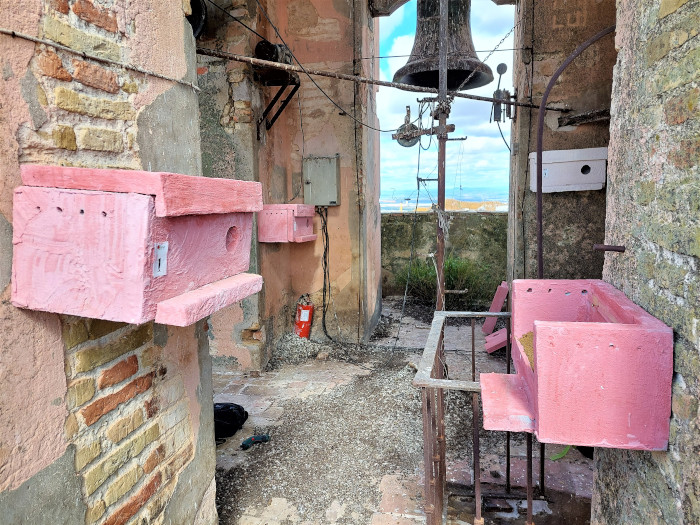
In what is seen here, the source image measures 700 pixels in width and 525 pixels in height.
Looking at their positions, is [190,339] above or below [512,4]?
below

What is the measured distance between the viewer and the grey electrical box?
5.21 m

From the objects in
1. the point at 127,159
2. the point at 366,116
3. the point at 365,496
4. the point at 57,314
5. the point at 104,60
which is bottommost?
the point at 365,496

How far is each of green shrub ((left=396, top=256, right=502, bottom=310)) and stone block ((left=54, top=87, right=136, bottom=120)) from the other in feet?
18.3

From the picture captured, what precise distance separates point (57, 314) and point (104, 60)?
0.83 meters

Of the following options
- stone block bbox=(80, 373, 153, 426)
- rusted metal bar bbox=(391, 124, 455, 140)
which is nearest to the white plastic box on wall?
rusted metal bar bbox=(391, 124, 455, 140)

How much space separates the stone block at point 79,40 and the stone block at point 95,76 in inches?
1.7

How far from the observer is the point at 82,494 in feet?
4.69

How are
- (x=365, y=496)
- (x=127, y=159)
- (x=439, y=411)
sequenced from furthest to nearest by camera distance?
(x=365, y=496), (x=439, y=411), (x=127, y=159)

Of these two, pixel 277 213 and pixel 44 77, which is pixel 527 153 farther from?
pixel 44 77

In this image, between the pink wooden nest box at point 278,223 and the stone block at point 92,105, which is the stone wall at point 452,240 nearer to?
the pink wooden nest box at point 278,223

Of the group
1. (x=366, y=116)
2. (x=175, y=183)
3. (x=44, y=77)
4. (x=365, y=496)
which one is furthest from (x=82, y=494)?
(x=366, y=116)

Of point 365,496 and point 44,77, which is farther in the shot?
point 365,496

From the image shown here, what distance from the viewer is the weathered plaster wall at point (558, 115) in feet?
13.3

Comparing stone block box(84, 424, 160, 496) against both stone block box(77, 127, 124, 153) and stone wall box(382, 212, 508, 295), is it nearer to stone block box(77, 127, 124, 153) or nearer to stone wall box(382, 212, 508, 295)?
stone block box(77, 127, 124, 153)
